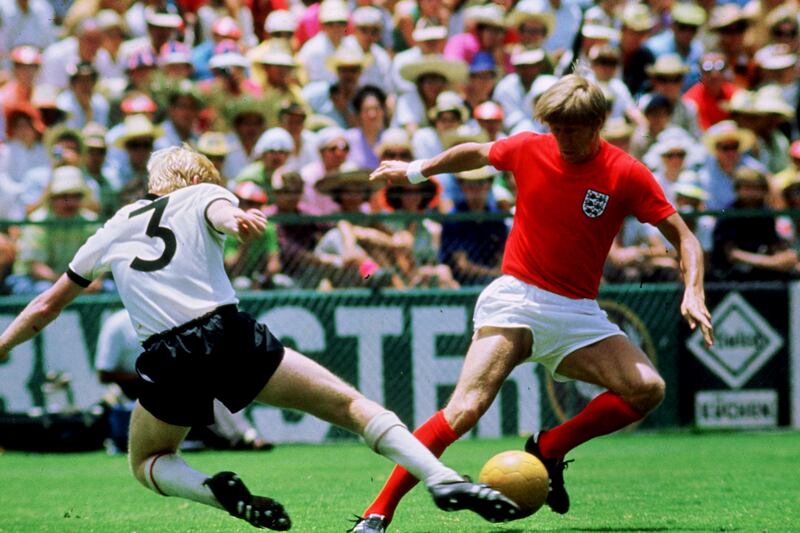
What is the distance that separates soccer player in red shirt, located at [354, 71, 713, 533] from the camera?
6285mm

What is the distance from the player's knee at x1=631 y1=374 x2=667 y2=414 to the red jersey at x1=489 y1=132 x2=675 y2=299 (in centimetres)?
51

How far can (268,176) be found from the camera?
12.1 m

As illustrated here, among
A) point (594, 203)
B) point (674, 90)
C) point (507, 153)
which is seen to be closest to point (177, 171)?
point (507, 153)

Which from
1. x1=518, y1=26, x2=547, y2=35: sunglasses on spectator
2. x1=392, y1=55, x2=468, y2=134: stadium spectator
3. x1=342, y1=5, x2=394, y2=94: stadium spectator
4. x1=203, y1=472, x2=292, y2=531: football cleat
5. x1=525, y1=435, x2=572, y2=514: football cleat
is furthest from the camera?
x1=518, y1=26, x2=547, y2=35: sunglasses on spectator

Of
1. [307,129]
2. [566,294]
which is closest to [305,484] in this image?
[566,294]

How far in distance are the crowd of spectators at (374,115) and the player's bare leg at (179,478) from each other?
5757 millimetres

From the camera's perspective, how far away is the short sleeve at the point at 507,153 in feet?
Result: 21.4

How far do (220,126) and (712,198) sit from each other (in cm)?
472

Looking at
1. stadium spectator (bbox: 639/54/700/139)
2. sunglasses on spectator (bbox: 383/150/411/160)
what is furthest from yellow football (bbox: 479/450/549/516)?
stadium spectator (bbox: 639/54/700/139)

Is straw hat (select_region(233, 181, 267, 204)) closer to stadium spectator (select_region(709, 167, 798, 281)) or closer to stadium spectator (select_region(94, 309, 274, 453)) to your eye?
stadium spectator (select_region(94, 309, 274, 453))

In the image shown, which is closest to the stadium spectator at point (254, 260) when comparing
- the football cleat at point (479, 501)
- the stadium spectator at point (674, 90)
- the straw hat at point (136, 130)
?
the straw hat at point (136, 130)

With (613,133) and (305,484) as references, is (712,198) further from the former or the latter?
(305,484)

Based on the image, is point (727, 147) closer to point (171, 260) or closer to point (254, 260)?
point (254, 260)

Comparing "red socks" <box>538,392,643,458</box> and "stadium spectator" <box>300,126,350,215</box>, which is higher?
"stadium spectator" <box>300,126,350,215</box>
